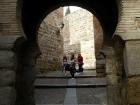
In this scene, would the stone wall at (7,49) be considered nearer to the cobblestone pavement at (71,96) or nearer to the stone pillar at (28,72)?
the stone pillar at (28,72)

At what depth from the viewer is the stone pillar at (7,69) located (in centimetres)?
495

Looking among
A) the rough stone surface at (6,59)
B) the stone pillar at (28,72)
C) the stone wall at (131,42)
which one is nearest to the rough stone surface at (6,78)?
the rough stone surface at (6,59)

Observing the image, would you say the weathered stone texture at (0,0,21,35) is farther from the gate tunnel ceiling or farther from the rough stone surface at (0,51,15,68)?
the gate tunnel ceiling

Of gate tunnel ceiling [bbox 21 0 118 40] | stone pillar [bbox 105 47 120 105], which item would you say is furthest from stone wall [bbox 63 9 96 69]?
stone pillar [bbox 105 47 120 105]

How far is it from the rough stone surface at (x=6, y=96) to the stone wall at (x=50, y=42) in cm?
1381

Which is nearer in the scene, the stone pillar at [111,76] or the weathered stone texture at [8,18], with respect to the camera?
the weathered stone texture at [8,18]

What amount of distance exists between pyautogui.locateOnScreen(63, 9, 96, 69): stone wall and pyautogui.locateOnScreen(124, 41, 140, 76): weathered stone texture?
2146 centimetres

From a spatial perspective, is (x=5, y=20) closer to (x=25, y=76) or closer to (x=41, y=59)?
(x=25, y=76)

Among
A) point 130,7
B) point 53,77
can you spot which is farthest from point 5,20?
point 53,77

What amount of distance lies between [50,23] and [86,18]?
938cm

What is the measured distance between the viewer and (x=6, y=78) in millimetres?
5012

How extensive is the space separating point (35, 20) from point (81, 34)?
23589 mm

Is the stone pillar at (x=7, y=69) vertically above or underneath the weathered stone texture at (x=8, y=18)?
underneath

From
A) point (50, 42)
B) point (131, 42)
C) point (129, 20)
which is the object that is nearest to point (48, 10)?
point (129, 20)
